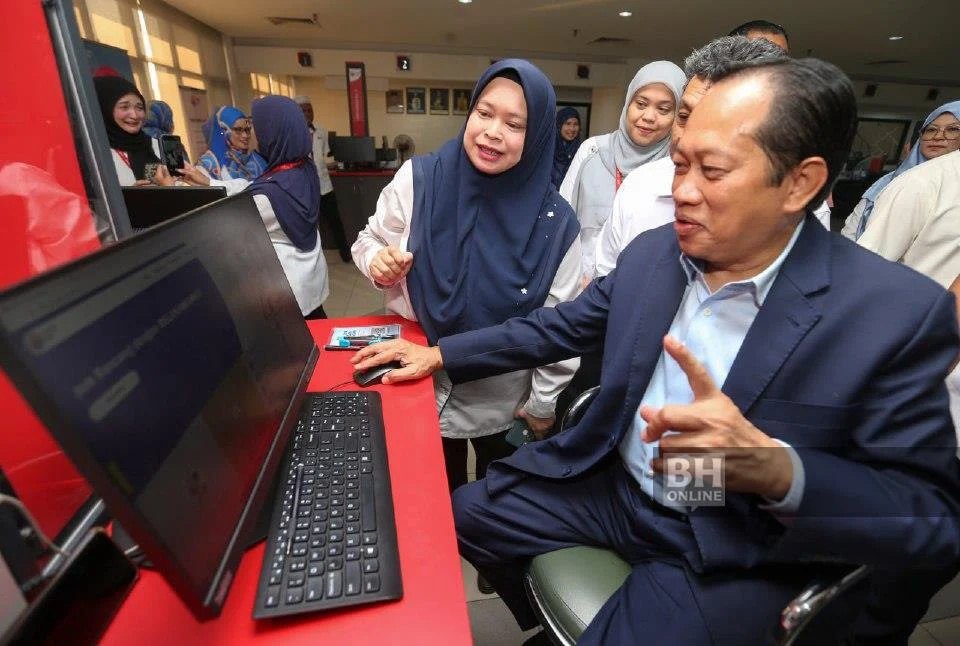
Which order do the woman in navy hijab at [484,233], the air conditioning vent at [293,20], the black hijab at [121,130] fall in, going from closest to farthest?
the woman in navy hijab at [484,233], the black hijab at [121,130], the air conditioning vent at [293,20]

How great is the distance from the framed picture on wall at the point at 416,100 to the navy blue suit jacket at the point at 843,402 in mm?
11383

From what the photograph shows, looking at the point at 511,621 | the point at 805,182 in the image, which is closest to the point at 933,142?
the point at 805,182

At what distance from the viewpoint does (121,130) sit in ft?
9.72

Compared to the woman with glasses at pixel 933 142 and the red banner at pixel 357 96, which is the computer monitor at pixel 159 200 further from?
the red banner at pixel 357 96

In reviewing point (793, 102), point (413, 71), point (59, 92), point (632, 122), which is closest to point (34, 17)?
point (59, 92)

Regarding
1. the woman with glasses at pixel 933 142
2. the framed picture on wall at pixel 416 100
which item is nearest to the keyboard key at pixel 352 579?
the woman with glasses at pixel 933 142

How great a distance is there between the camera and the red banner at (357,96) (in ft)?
28.3

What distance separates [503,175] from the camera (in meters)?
1.45

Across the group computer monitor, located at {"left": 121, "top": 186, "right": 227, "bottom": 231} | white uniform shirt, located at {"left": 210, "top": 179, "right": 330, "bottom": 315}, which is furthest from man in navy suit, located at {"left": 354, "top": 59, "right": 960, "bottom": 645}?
white uniform shirt, located at {"left": 210, "top": 179, "right": 330, "bottom": 315}

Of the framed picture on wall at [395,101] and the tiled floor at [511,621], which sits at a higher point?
the framed picture on wall at [395,101]

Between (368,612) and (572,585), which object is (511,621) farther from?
(368,612)

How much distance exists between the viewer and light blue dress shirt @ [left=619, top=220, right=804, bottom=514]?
98 cm

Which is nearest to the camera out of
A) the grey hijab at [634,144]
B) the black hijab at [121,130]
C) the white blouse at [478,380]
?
the white blouse at [478,380]

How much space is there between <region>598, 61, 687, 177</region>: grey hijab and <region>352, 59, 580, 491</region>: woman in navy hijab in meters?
0.93
